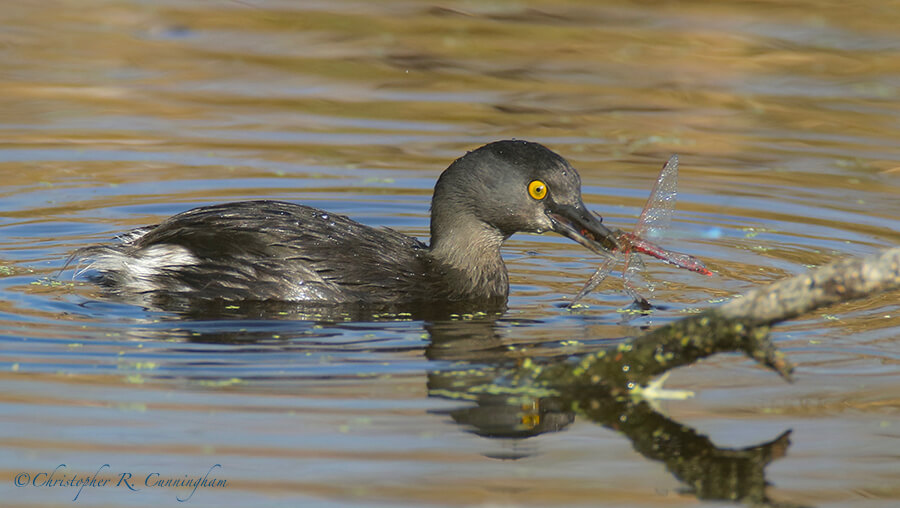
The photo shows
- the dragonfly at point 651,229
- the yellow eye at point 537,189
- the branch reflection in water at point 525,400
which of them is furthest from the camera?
the yellow eye at point 537,189

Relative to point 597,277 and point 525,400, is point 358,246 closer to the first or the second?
point 597,277

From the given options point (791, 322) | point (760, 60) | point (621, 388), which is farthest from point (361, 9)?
point (621, 388)

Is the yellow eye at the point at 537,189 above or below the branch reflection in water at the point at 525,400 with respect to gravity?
above

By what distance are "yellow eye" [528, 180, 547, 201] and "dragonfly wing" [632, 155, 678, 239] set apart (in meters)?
0.64

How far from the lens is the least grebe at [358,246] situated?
7367mm

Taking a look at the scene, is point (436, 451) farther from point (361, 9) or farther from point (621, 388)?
point (361, 9)

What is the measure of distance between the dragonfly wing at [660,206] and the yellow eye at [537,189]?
64 cm

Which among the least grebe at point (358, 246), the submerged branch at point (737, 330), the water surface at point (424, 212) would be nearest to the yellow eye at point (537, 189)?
the least grebe at point (358, 246)

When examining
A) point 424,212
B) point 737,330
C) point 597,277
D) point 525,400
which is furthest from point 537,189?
point 737,330

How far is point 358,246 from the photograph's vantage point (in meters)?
7.57

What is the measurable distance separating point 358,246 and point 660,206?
1.74 metres

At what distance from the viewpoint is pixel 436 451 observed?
16.8ft

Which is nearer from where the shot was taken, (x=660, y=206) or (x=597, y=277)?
(x=660, y=206)

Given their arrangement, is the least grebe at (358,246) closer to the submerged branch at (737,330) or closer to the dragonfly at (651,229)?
the dragonfly at (651,229)
